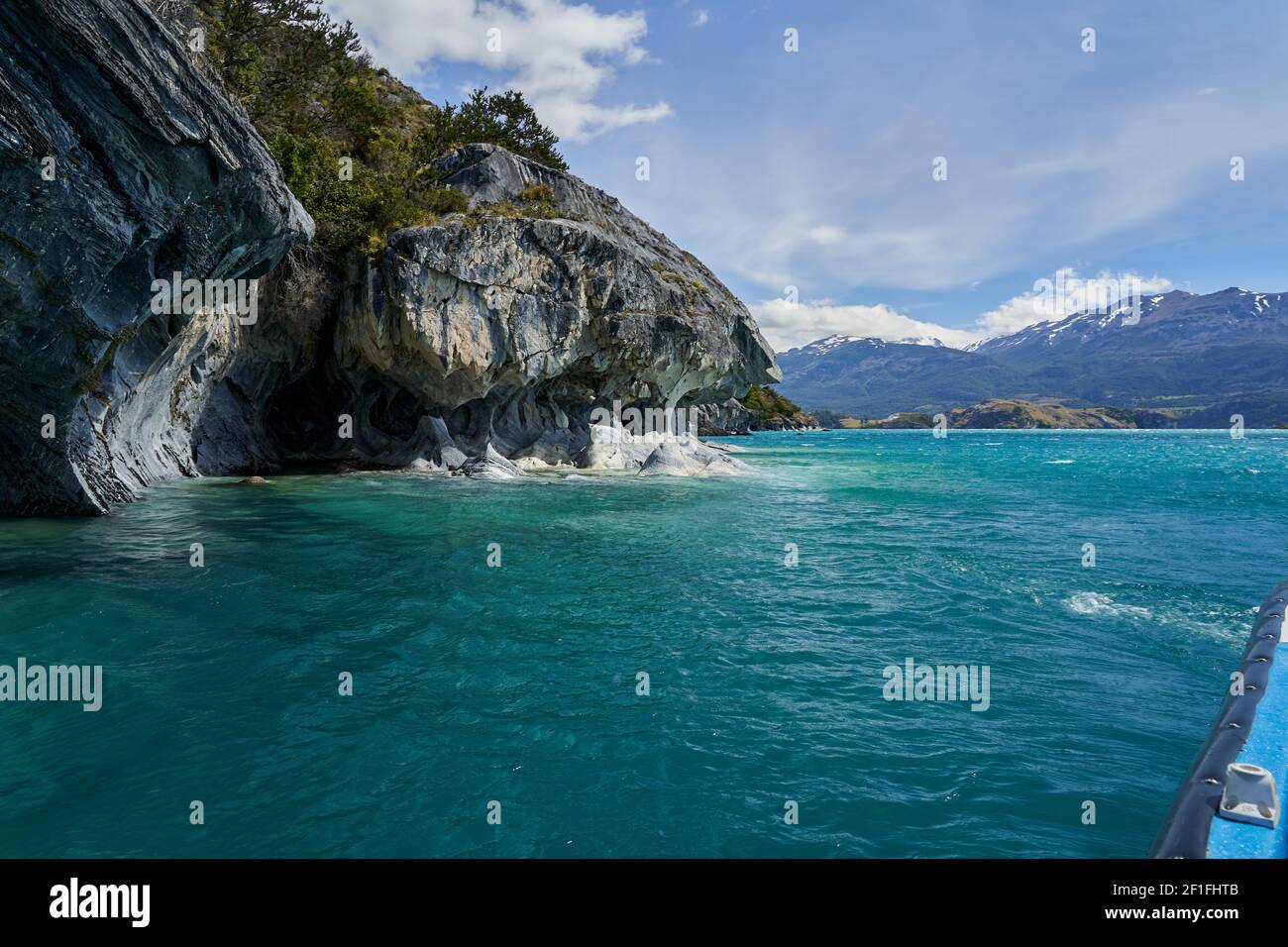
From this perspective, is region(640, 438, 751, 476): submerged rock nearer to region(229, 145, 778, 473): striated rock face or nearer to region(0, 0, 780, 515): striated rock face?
region(0, 0, 780, 515): striated rock face

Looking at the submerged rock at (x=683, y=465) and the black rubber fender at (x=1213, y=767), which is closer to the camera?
the black rubber fender at (x=1213, y=767)

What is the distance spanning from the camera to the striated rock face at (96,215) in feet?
34.2

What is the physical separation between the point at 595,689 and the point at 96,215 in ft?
41.7

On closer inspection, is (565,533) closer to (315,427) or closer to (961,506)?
(961,506)

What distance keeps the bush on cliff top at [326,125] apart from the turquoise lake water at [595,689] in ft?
60.2

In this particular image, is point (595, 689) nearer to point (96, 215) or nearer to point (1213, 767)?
point (1213, 767)

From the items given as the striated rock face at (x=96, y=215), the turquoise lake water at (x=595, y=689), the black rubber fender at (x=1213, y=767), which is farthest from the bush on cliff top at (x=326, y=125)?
the black rubber fender at (x=1213, y=767)

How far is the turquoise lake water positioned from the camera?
516 centimetres

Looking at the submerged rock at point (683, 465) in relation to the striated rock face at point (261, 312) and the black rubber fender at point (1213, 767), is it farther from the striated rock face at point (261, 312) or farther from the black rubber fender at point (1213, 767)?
the black rubber fender at point (1213, 767)

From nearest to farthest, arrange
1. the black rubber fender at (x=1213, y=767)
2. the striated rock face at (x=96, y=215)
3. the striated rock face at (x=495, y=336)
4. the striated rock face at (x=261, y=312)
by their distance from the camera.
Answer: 1. the black rubber fender at (x=1213, y=767)
2. the striated rock face at (x=96, y=215)
3. the striated rock face at (x=261, y=312)
4. the striated rock face at (x=495, y=336)

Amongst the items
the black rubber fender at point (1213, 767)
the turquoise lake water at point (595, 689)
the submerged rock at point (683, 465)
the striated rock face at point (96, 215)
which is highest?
the striated rock face at point (96, 215)

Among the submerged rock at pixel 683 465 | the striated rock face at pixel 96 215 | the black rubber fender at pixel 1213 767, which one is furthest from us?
the submerged rock at pixel 683 465

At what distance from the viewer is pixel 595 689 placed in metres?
7.74

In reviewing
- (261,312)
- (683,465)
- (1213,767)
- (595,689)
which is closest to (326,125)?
(261,312)
